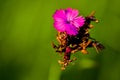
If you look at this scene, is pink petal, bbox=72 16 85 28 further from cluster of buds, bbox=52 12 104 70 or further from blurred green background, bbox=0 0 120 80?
blurred green background, bbox=0 0 120 80

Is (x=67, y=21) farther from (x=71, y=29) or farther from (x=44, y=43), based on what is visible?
(x=44, y=43)

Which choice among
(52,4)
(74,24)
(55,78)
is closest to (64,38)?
(74,24)

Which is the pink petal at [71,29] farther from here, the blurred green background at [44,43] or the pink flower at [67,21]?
the blurred green background at [44,43]

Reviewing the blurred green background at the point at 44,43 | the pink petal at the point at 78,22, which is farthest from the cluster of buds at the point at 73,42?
the blurred green background at the point at 44,43

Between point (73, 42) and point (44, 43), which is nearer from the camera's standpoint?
point (73, 42)

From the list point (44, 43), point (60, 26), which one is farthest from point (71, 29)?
point (44, 43)

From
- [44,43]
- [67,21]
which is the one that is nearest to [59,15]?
[67,21]
